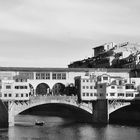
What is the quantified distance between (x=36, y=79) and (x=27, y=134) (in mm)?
28141

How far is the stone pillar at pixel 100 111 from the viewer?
9106 centimetres

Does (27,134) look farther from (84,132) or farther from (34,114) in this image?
(34,114)

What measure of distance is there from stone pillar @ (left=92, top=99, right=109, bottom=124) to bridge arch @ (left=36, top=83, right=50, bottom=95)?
13731mm

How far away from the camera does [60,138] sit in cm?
6856

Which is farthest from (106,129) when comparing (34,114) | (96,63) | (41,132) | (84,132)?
(96,63)

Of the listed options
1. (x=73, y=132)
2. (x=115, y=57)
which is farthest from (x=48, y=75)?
(x=115, y=57)

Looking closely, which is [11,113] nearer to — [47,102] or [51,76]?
[47,102]

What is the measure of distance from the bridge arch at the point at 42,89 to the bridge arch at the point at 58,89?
5.08 feet

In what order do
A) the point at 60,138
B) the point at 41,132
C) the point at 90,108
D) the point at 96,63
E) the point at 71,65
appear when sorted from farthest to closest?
1. the point at 71,65
2. the point at 96,63
3. the point at 90,108
4. the point at 41,132
5. the point at 60,138

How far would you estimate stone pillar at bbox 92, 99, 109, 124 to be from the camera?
91062 mm

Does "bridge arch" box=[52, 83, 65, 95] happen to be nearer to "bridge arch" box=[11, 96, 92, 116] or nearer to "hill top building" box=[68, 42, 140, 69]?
"bridge arch" box=[11, 96, 92, 116]

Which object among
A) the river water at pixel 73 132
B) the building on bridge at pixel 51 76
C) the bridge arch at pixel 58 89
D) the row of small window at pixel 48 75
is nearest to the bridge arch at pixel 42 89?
the building on bridge at pixel 51 76

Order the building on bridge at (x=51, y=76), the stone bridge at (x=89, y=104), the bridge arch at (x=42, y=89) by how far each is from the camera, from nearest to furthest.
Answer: the stone bridge at (x=89, y=104) → the building on bridge at (x=51, y=76) → the bridge arch at (x=42, y=89)

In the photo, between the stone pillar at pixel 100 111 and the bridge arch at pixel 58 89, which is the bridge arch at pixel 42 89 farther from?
the stone pillar at pixel 100 111
